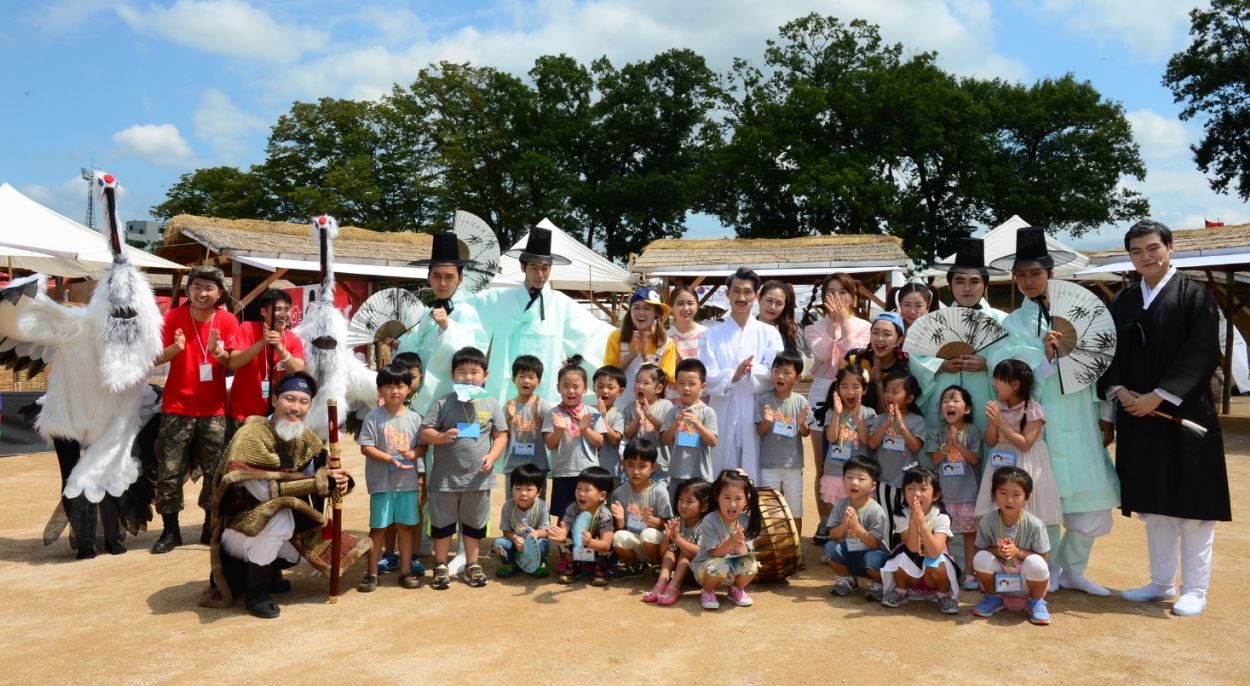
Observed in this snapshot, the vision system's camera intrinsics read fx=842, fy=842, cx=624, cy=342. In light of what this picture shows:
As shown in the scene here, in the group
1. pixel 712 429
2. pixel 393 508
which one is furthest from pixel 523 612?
pixel 712 429

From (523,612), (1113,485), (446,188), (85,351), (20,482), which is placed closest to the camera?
(523,612)

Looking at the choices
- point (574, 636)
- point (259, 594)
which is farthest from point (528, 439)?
point (259, 594)

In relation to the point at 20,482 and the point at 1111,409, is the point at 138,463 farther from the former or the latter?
the point at 1111,409

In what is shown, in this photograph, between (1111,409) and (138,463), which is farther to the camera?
(138,463)

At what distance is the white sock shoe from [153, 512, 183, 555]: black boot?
199 inches

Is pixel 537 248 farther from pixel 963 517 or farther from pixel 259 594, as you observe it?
pixel 963 517

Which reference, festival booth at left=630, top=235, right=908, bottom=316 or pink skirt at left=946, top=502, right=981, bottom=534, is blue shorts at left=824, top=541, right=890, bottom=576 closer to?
pink skirt at left=946, top=502, right=981, bottom=534

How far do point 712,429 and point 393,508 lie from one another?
174cm

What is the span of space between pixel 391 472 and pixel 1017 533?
309 cm

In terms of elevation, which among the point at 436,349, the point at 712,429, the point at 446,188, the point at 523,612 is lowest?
the point at 523,612

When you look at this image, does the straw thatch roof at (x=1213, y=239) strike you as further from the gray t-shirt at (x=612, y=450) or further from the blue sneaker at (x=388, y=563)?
the blue sneaker at (x=388, y=563)

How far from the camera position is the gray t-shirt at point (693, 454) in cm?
457

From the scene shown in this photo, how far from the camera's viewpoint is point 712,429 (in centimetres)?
457

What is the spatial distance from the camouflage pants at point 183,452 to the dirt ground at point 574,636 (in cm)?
47
